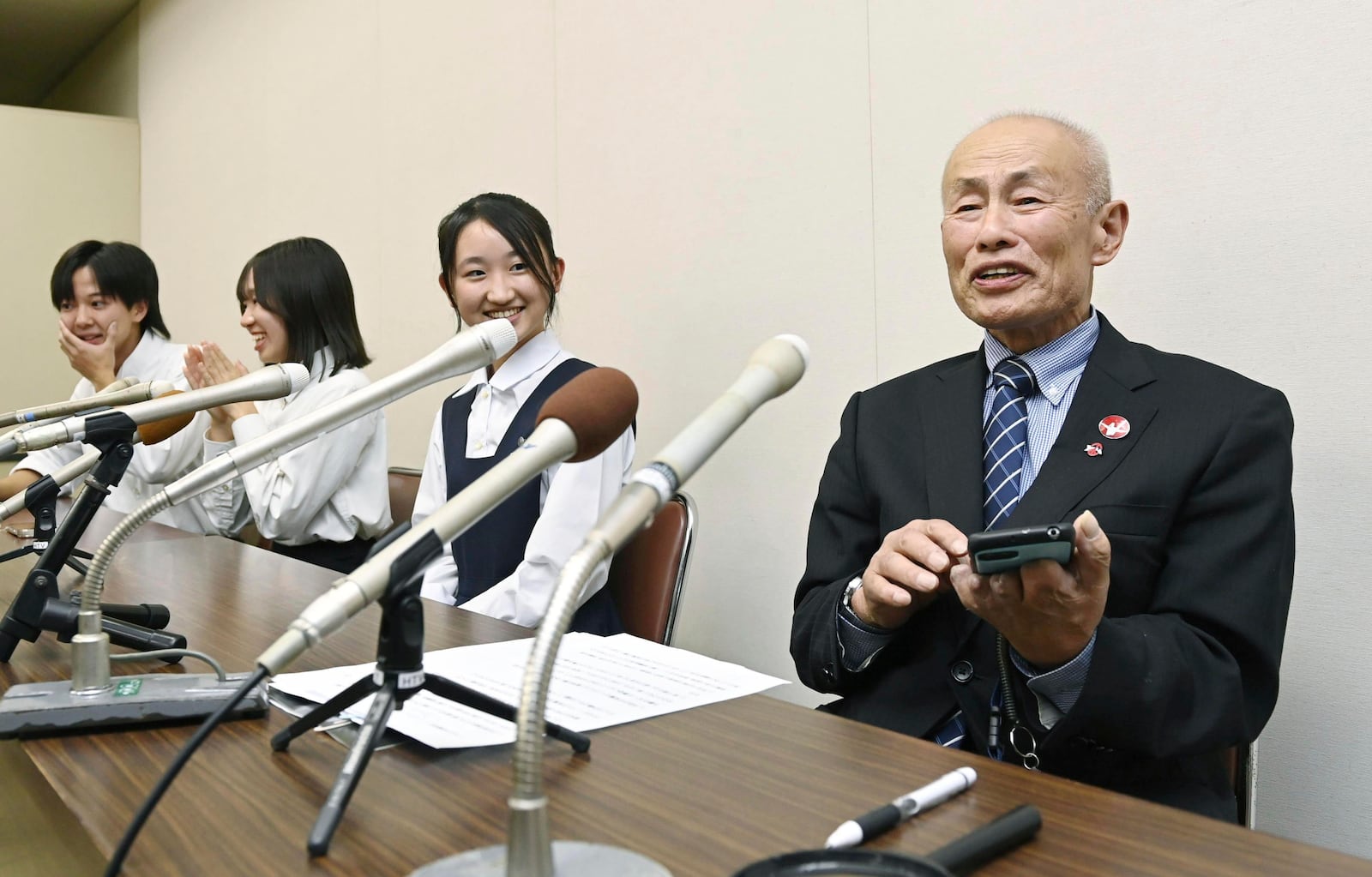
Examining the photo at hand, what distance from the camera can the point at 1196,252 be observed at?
Result: 1601 mm

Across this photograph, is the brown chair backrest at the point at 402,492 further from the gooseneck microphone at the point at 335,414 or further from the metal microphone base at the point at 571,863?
the metal microphone base at the point at 571,863

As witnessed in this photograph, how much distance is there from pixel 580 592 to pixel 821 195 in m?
1.77

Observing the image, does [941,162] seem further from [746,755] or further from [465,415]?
[746,755]

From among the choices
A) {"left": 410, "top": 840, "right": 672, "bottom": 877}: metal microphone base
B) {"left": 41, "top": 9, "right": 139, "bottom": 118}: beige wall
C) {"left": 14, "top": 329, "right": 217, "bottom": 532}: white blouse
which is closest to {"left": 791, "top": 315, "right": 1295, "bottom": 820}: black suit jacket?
{"left": 410, "top": 840, "right": 672, "bottom": 877}: metal microphone base

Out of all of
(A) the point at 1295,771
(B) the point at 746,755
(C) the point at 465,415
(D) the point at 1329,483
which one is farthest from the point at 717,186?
(B) the point at 746,755

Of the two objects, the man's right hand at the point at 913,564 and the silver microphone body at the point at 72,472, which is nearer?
the man's right hand at the point at 913,564

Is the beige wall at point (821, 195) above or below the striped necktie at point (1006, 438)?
above

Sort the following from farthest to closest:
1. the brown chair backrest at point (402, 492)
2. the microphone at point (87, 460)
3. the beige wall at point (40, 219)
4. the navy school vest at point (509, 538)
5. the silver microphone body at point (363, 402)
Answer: the beige wall at point (40, 219) < the brown chair backrest at point (402, 492) < the navy school vest at point (509, 538) < the microphone at point (87, 460) < the silver microphone body at point (363, 402)

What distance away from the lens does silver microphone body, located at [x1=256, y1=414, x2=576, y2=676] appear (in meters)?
0.59

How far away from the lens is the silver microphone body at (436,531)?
59 cm

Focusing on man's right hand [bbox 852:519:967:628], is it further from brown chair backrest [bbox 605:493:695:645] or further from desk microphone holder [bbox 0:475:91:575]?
desk microphone holder [bbox 0:475:91:575]

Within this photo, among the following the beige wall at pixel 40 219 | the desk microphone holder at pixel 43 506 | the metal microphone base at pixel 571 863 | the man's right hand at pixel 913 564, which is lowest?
the metal microphone base at pixel 571 863

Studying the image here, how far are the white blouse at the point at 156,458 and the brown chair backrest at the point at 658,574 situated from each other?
1399mm

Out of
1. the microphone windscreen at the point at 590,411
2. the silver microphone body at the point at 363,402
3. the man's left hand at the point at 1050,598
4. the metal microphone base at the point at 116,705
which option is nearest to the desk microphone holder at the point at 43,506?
the metal microphone base at the point at 116,705
